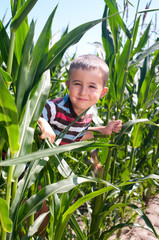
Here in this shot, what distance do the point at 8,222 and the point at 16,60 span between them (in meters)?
0.34

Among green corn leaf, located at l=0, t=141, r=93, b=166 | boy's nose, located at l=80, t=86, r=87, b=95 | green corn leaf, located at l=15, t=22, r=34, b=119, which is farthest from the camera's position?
boy's nose, located at l=80, t=86, r=87, b=95

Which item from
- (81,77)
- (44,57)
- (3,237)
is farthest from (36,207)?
(81,77)

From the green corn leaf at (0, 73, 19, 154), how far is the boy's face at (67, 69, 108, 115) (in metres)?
0.51

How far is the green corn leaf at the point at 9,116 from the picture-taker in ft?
1.56

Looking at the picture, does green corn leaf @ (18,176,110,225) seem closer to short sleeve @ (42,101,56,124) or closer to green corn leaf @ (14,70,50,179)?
green corn leaf @ (14,70,50,179)

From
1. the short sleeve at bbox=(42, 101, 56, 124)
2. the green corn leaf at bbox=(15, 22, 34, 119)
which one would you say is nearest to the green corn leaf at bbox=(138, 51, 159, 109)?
the short sleeve at bbox=(42, 101, 56, 124)

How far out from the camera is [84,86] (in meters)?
1.01

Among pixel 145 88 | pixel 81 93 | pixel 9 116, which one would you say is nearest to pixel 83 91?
pixel 81 93

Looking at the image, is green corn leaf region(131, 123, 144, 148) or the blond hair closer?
the blond hair

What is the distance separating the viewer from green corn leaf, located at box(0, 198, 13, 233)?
526mm

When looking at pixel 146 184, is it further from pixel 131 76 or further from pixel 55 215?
pixel 55 215

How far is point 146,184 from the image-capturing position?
1894 mm

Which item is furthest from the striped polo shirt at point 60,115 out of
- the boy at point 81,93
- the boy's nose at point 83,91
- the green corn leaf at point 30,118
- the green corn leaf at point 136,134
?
the green corn leaf at point 30,118

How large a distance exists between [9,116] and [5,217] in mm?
196
